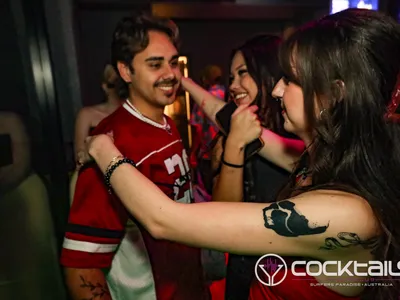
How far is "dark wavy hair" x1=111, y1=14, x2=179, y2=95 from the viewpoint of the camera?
1.31 m

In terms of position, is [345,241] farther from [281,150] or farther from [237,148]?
[281,150]

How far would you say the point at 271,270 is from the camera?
943mm

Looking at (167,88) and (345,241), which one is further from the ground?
(167,88)

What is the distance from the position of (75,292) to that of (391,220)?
2.99ft

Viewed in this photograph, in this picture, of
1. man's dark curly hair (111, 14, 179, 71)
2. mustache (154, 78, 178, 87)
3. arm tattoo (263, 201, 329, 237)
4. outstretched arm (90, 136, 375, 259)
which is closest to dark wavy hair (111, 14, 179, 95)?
man's dark curly hair (111, 14, 179, 71)

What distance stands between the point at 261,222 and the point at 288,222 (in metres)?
0.06

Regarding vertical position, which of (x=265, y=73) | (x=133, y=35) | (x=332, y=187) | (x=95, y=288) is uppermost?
(x=133, y=35)

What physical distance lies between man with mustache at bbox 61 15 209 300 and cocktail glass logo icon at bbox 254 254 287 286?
0.42 m

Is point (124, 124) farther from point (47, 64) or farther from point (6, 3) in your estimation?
point (47, 64)

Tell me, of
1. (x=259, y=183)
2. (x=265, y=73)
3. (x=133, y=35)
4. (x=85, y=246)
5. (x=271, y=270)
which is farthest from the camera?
(x=265, y=73)

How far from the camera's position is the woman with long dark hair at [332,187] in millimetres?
779

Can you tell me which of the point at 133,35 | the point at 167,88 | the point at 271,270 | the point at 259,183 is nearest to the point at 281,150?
the point at 259,183

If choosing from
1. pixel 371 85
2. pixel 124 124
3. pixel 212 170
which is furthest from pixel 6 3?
pixel 371 85

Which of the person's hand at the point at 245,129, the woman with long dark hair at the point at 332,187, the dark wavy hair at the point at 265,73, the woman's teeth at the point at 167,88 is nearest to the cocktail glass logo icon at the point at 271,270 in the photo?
the woman with long dark hair at the point at 332,187
